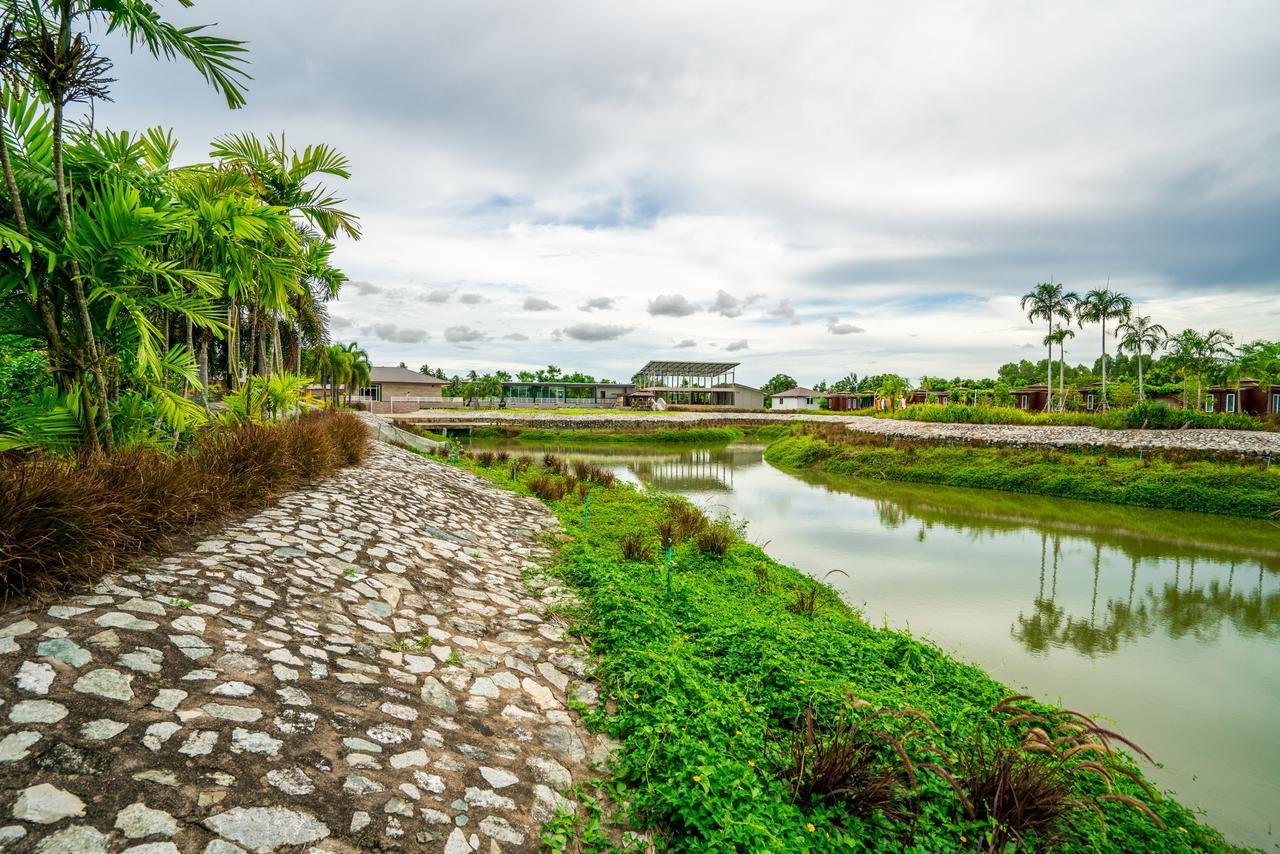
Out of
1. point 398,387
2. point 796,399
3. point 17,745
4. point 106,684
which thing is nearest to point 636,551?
point 106,684

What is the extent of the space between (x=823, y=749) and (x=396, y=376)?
53149 millimetres

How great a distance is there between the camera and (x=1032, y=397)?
4275 centimetres

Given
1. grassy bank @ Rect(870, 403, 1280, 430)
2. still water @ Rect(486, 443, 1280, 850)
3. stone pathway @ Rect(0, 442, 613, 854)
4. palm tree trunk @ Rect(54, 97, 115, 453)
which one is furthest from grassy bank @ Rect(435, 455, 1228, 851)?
grassy bank @ Rect(870, 403, 1280, 430)

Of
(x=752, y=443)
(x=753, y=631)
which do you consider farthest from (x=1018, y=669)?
(x=752, y=443)

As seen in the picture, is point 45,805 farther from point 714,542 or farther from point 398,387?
point 398,387

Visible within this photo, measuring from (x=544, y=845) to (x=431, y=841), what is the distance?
456mm

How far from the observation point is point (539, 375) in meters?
65.4

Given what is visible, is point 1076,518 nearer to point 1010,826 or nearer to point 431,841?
point 1010,826

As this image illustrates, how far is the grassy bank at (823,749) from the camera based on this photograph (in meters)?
2.70

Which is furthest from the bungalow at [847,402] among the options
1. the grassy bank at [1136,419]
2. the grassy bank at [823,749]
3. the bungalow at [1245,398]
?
the grassy bank at [823,749]

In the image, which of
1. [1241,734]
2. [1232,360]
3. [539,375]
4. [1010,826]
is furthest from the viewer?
[539,375]

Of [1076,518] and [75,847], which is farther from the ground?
[75,847]

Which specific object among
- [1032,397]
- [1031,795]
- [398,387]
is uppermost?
[398,387]

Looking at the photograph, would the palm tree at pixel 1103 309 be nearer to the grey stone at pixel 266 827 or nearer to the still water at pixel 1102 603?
the still water at pixel 1102 603
